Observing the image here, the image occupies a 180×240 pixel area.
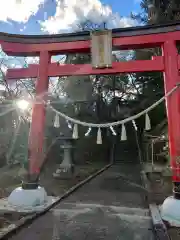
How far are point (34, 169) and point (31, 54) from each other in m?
3.30

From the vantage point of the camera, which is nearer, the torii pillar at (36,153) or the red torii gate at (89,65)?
the red torii gate at (89,65)

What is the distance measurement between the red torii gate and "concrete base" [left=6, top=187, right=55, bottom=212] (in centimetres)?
38

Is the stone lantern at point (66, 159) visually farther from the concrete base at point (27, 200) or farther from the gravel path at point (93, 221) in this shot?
the concrete base at point (27, 200)

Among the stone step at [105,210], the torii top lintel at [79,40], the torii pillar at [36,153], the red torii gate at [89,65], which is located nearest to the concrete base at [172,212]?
the red torii gate at [89,65]

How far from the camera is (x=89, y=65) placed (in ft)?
20.9

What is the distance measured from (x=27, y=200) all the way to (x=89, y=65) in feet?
12.4

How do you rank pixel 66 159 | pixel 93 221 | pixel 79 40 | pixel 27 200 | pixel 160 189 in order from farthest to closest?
pixel 66 159, pixel 160 189, pixel 79 40, pixel 27 200, pixel 93 221

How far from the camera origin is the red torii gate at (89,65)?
5.85 meters

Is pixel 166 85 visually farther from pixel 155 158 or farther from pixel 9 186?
pixel 155 158

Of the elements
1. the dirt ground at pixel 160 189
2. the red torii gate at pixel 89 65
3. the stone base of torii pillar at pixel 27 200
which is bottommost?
the dirt ground at pixel 160 189

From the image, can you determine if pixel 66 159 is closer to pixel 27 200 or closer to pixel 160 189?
pixel 160 189

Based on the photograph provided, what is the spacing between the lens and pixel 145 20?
800 inches

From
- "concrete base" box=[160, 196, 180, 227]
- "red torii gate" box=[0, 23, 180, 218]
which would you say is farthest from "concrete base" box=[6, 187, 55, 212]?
"concrete base" box=[160, 196, 180, 227]

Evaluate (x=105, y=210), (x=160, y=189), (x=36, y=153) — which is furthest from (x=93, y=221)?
(x=160, y=189)
